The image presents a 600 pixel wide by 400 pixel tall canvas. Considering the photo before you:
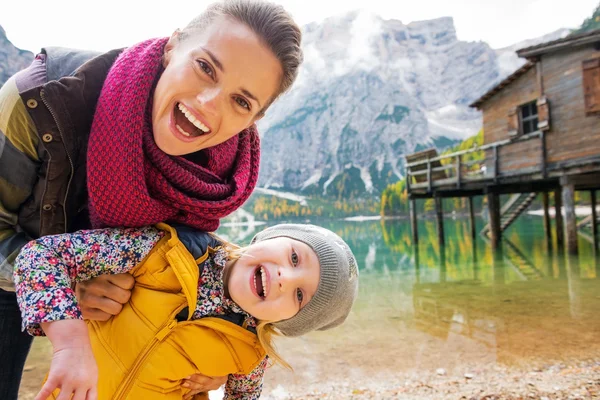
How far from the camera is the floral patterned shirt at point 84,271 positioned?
1.18m

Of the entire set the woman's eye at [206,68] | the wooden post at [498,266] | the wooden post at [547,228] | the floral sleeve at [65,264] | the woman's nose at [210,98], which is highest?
the woman's eye at [206,68]

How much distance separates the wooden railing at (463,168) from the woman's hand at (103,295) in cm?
1225

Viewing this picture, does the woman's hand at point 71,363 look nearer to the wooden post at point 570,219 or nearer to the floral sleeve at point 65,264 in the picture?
the floral sleeve at point 65,264

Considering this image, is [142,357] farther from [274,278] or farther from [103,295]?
[274,278]

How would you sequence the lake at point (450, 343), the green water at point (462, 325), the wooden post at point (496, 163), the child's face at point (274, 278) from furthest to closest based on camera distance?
1. the wooden post at point (496, 163)
2. the green water at point (462, 325)
3. the lake at point (450, 343)
4. the child's face at point (274, 278)

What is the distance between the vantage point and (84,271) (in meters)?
1.42

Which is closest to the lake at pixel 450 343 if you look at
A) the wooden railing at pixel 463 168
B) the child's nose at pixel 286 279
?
the child's nose at pixel 286 279

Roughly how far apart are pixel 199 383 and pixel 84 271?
0.66 meters

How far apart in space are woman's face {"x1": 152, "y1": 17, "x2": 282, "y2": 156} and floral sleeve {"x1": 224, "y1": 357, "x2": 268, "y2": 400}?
1057mm

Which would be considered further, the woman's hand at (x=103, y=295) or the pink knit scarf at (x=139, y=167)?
the woman's hand at (x=103, y=295)

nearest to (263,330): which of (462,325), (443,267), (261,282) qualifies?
(261,282)

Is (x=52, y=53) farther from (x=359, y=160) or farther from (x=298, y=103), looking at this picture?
(x=298, y=103)

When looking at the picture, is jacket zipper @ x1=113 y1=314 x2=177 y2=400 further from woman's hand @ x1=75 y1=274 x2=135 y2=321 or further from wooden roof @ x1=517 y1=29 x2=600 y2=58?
wooden roof @ x1=517 y1=29 x2=600 y2=58

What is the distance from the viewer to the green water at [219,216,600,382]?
4.08m
